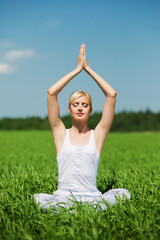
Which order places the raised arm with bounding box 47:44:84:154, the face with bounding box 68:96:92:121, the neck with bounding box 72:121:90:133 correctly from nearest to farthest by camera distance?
1. the raised arm with bounding box 47:44:84:154
2. the face with bounding box 68:96:92:121
3. the neck with bounding box 72:121:90:133

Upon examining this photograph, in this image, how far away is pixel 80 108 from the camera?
12.0 feet

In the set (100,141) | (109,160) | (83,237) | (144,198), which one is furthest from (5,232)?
(109,160)

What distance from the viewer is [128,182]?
4.92 metres

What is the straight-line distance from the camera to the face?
366 centimetres

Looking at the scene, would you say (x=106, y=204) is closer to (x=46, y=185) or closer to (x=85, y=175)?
→ (x=85, y=175)

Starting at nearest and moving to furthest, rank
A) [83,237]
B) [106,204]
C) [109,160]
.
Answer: [83,237]
[106,204]
[109,160]

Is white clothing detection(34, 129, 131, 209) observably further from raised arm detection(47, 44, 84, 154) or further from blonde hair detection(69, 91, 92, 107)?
blonde hair detection(69, 91, 92, 107)

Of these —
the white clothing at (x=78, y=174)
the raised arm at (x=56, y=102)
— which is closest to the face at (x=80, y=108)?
the raised arm at (x=56, y=102)

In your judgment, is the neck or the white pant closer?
the white pant

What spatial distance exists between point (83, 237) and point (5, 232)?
1.01m

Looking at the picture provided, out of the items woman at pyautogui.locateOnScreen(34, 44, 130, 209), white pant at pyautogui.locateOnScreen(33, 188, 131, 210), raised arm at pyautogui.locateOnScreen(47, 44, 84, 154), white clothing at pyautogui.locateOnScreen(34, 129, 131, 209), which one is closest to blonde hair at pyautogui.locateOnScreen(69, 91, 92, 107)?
woman at pyautogui.locateOnScreen(34, 44, 130, 209)

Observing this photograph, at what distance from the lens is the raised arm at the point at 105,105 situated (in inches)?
142

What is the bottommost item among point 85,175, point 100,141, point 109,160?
point 109,160

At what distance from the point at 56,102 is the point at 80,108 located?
1.07ft
